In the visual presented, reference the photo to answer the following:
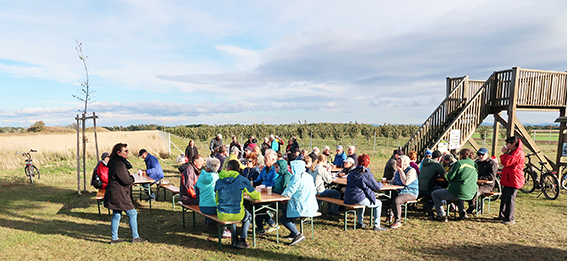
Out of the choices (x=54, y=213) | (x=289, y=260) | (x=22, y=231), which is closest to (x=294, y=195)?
(x=289, y=260)

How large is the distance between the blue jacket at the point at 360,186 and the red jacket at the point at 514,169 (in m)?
2.71

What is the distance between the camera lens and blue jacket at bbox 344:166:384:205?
533 centimetres

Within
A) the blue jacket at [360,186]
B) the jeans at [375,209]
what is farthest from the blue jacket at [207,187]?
the jeans at [375,209]

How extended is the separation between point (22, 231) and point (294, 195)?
5236 millimetres

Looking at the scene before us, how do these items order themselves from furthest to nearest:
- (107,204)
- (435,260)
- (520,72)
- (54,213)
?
1. (520,72)
2. (54,213)
3. (107,204)
4. (435,260)

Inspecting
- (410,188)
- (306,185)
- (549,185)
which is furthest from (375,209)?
(549,185)

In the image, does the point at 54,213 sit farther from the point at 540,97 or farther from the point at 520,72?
the point at 540,97

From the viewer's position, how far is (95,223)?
6.36 m

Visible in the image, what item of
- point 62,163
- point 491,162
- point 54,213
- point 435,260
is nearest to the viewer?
point 435,260

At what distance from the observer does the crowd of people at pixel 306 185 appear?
15.9ft

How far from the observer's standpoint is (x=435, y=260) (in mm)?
4418

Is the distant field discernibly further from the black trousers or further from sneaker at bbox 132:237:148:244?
the black trousers

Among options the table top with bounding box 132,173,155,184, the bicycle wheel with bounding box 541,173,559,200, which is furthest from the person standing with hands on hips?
the table top with bounding box 132,173,155,184

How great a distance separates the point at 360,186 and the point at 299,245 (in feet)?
4.76
